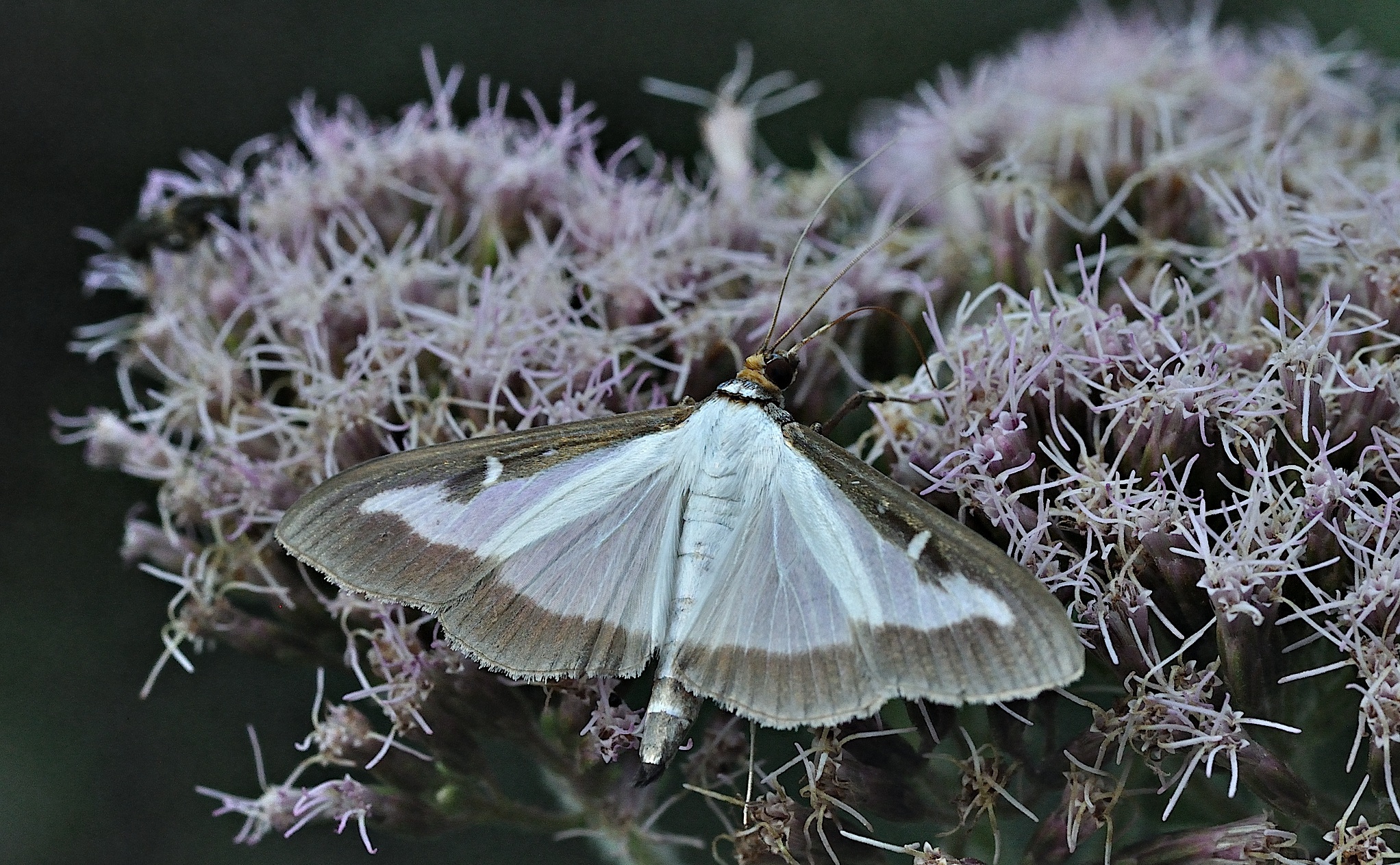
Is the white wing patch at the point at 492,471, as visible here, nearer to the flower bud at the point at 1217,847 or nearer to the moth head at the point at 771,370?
the moth head at the point at 771,370

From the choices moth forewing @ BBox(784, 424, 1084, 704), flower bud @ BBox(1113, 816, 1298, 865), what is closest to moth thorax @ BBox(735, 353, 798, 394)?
moth forewing @ BBox(784, 424, 1084, 704)

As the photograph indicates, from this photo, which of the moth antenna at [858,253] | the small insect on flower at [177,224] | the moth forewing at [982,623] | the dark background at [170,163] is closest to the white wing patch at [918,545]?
the moth forewing at [982,623]

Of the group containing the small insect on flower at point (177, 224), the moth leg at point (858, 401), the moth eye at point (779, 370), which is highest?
the small insect on flower at point (177, 224)

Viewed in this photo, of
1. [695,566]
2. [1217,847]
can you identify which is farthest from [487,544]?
[1217,847]

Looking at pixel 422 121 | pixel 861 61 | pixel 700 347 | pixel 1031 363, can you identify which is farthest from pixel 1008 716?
pixel 861 61

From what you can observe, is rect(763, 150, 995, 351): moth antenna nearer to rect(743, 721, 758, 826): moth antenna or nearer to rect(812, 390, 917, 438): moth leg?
rect(812, 390, 917, 438): moth leg

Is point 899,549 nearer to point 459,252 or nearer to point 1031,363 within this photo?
point 1031,363

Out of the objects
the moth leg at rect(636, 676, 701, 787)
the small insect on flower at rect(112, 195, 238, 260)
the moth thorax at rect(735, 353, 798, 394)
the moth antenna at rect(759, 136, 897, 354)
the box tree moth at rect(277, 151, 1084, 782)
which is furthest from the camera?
the small insect on flower at rect(112, 195, 238, 260)
